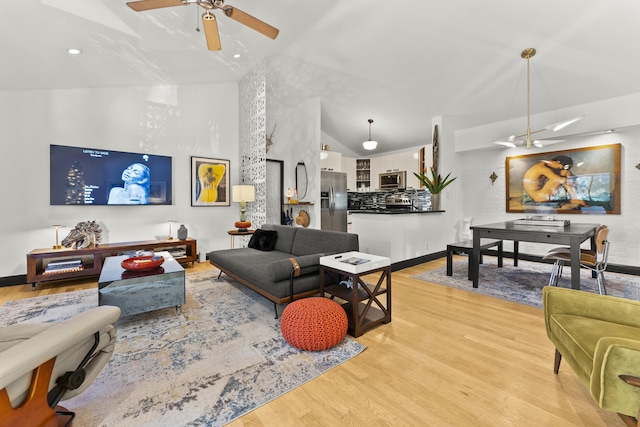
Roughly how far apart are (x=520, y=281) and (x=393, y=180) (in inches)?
148

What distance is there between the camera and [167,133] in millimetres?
4801

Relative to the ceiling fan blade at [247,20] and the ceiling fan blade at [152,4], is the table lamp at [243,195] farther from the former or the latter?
the ceiling fan blade at [152,4]

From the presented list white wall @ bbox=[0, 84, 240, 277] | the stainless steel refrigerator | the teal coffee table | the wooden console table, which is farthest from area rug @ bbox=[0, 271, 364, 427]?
the stainless steel refrigerator

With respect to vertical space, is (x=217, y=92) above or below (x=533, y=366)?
above

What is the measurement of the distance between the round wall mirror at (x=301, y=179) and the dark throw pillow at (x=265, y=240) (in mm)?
2194

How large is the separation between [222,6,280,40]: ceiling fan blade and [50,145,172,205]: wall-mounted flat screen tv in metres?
3.07

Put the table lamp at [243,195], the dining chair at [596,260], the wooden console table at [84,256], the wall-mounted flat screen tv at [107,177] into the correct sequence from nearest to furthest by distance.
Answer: the dining chair at [596,260] < the wooden console table at [84,256] < the wall-mounted flat screen tv at [107,177] < the table lamp at [243,195]

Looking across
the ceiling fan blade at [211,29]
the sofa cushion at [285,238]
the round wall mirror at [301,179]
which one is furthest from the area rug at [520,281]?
the ceiling fan blade at [211,29]

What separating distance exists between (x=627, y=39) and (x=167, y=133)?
20.7ft

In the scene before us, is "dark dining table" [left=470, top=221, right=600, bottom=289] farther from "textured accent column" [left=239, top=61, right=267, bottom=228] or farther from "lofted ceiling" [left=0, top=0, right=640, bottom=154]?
"textured accent column" [left=239, top=61, right=267, bottom=228]

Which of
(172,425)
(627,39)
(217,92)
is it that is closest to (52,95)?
(217,92)

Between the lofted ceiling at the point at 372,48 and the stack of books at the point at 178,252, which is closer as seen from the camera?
the lofted ceiling at the point at 372,48

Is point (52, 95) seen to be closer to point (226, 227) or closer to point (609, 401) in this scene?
point (226, 227)

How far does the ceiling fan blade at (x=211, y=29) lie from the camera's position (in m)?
2.35
